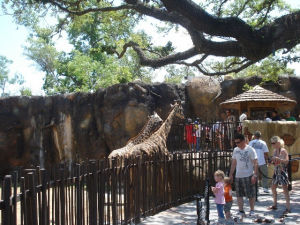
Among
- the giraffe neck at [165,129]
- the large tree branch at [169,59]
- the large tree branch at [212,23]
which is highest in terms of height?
the large tree branch at [212,23]

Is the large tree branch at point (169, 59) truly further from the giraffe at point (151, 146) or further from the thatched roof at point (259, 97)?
the thatched roof at point (259, 97)

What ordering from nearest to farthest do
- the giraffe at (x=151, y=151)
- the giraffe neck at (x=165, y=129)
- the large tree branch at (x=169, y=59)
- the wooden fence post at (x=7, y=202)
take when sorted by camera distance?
the wooden fence post at (x=7, y=202)
the giraffe at (x=151, y=151)
the large tree branch at (x=169, y=59)
the giraffe neck at (x=165, y=129)

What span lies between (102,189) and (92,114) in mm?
16457

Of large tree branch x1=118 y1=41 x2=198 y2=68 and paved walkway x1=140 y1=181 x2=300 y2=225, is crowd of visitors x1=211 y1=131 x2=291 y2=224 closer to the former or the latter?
paved walkway x1=140 y1=181 x2=300 y2=225

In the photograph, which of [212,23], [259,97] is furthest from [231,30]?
[259,97]

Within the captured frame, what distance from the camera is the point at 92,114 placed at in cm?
2319

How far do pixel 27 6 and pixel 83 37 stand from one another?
32796 mm

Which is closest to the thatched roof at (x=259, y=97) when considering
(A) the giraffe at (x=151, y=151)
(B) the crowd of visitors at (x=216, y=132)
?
(B) the crowd of visitors at (x=216, y=132)

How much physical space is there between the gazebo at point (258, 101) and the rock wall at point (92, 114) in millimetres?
4881

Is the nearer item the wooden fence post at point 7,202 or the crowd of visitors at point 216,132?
the wooden fence post at point 7,202

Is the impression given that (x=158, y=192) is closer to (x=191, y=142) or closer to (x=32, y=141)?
(x=191, y=142)

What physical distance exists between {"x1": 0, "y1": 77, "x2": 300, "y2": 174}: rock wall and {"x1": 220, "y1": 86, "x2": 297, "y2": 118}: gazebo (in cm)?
488

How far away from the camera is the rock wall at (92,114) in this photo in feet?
71.6

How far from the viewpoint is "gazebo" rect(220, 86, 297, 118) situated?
1535cm
